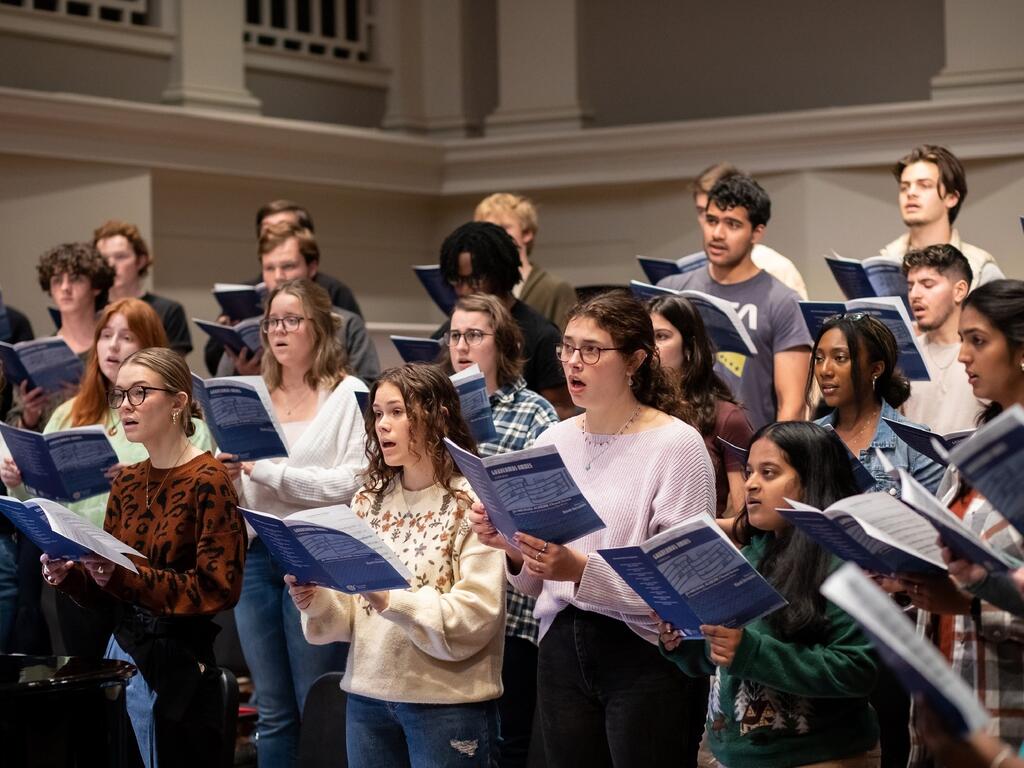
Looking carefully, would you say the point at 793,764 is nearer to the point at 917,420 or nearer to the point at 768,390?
the point at 917,420

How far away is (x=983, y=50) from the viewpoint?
7.45 m

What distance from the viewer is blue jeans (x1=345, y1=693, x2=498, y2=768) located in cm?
331

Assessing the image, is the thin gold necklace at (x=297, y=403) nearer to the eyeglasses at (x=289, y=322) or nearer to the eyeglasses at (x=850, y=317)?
the eyeglasses at (x=289, y=322)

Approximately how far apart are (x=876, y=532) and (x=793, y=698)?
0.65m

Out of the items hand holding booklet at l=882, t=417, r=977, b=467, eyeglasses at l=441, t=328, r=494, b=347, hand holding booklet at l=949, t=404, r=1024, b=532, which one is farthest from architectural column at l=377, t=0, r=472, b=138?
hand holding booklet at l=949, t=404, r=1024, b=532

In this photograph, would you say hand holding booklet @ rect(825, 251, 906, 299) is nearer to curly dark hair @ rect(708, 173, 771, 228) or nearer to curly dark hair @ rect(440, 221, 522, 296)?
curly dark hair @ rect(708, 173, 771, 228)

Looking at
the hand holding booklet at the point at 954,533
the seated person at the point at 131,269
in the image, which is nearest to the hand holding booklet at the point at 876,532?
the hand holding booklet at the point at 954,533

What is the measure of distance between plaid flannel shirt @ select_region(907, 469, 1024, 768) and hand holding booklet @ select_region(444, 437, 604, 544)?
68cm

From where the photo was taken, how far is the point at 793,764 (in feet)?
9.81

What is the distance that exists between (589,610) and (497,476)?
46cm

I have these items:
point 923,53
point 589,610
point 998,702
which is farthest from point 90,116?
point 998,702

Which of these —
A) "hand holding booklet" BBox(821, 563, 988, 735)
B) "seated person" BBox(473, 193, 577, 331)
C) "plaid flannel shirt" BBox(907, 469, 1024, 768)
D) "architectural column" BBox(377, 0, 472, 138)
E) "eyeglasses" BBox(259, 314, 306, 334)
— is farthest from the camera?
"architectural column" BBox(377, 0, 472, 138)

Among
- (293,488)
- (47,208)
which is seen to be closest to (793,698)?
(293,488)

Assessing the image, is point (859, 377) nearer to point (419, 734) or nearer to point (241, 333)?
point (419, 734)
